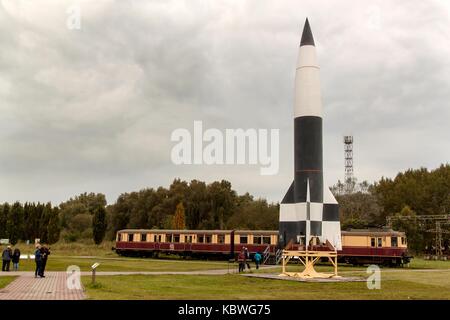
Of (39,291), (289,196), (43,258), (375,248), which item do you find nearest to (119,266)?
(43,258)

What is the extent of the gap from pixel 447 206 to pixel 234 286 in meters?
57.2

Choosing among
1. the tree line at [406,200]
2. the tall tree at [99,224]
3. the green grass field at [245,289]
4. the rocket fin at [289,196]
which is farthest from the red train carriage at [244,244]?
the tree line at [406,200]

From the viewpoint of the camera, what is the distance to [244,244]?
4181cm

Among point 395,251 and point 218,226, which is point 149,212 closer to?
point 218,226

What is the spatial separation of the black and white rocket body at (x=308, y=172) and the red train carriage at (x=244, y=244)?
17.9ft

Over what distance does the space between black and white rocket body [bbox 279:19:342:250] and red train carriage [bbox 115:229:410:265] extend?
546cm

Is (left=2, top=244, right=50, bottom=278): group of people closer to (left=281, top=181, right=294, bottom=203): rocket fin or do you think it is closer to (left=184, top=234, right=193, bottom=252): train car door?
(left=281, top=181, right=294, bottom=203): rocket fin

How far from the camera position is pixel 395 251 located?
38.0m

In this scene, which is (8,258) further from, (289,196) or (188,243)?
(188,243)

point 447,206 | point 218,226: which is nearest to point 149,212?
point 218,226

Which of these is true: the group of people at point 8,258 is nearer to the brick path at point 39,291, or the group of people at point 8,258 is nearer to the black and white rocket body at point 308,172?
the brick path at point 39,291

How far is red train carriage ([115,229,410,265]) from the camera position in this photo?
38344mm

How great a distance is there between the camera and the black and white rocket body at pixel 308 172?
30.1 m

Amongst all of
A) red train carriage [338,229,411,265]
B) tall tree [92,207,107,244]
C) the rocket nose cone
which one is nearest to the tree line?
red train carriage [338,229,411,265]
